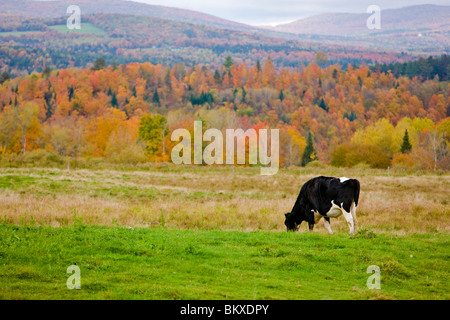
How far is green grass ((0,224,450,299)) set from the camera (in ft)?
25.2

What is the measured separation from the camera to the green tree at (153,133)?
7925 centimetres

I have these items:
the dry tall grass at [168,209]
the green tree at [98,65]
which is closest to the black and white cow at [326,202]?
the dry tall grass at [168,209]

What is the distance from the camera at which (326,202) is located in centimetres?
1450

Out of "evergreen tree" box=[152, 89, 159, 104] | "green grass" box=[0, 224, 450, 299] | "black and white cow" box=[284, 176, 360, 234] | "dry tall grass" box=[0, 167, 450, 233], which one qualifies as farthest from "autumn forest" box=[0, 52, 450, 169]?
"green grass" box=[0, 224, 450, 299]

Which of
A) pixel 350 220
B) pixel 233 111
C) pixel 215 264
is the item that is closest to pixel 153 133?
pixel 233 111

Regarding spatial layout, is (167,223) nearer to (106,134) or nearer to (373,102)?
(106,134)

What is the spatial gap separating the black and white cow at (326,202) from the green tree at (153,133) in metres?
65.3

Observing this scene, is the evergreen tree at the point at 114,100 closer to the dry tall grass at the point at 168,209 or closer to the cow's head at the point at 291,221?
the dry tall grass at the point at 168,209

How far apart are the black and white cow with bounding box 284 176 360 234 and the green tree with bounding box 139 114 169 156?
65265 millimetres

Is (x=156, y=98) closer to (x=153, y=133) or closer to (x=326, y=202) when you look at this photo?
(x=153, y=133)

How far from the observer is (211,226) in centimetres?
1616

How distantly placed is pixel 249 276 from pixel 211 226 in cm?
735

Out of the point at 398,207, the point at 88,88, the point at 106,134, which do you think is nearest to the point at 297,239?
the point at 398,207

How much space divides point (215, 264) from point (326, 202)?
599 cm
